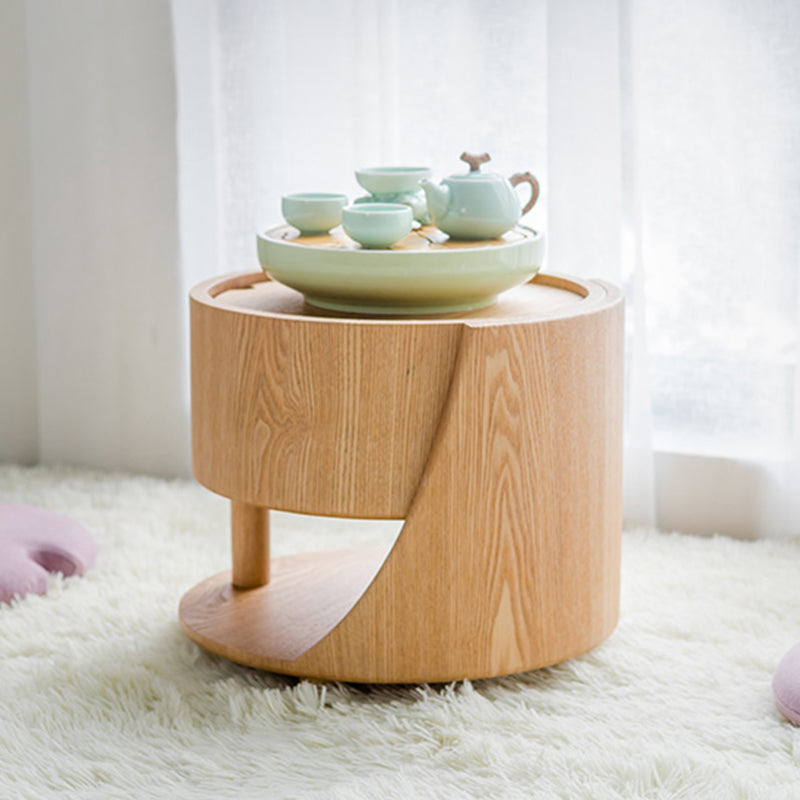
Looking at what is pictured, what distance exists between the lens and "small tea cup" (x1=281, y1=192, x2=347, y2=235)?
1594 mm

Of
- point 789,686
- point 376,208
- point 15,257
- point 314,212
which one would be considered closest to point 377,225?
point 376,208

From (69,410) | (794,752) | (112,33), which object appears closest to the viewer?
(794,752)

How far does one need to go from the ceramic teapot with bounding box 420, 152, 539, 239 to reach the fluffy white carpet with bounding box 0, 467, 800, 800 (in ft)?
1.81

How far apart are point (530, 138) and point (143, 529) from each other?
0.93m

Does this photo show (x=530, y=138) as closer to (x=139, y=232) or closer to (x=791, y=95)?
(x=791, y=95)

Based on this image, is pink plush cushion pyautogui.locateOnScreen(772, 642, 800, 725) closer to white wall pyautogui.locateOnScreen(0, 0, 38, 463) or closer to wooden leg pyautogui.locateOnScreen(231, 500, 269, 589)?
wooden leg pyautogui.locateOnScreen(231, 500, 269, 589)

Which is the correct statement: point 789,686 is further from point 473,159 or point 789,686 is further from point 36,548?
point 36,548

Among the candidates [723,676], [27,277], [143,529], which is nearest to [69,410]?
[27,277]

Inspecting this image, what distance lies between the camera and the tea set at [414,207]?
1.46 metres

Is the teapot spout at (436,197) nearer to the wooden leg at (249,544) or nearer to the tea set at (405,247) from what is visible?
the tea set at (405,247)

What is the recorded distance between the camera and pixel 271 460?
1.44 meters

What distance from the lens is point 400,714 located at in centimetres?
145

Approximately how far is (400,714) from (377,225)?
22.3 inches

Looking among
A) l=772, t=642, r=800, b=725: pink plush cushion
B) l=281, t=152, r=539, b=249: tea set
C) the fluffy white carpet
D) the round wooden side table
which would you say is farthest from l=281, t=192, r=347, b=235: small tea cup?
l=772, t=642, r=800, b=725: pink plush cushion
